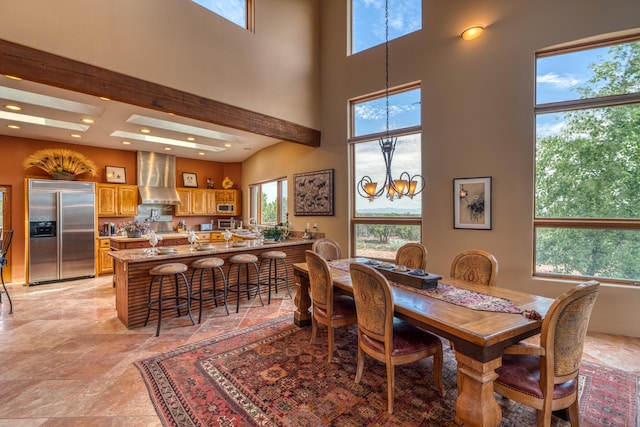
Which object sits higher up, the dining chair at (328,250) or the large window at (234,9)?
the large window at (234,9)

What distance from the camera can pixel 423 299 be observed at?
2219 mm

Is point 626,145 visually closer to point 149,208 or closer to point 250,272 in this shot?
point 250,272

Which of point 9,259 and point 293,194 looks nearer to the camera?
point 9,259

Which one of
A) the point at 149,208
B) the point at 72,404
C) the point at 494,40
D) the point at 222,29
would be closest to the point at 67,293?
the point at 149,208

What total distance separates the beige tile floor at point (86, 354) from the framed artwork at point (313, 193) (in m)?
1.96

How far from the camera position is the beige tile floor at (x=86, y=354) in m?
2.04

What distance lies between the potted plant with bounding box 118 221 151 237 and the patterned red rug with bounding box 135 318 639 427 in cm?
398

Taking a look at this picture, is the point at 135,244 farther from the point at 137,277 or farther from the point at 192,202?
the point at 137,277

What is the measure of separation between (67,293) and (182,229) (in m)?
3.08

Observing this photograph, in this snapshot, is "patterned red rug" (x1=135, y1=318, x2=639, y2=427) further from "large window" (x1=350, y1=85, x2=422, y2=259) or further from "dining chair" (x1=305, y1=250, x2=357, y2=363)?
"large window" (x1=350, y1=85, x2=422, y2=259)

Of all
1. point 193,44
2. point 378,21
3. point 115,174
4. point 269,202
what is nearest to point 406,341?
point 193,44

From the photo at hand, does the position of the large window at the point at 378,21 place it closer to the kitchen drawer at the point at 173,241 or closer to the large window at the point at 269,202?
the large window at the point at 269,202

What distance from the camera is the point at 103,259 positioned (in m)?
6.29

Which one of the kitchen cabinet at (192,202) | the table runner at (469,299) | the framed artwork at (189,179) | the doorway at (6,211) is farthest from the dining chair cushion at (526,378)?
the doorway at (6,211)
